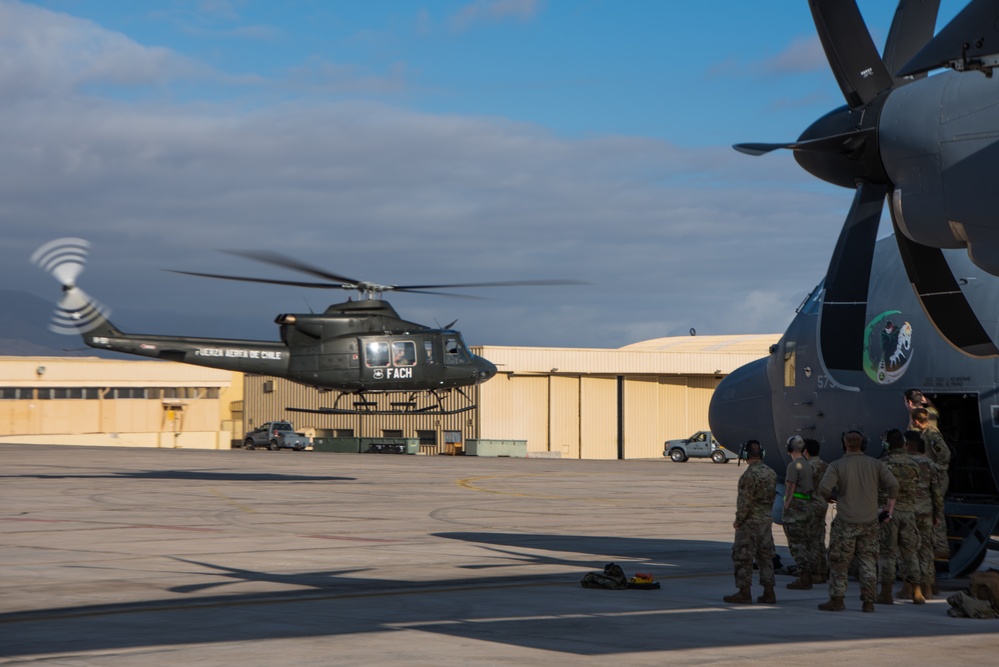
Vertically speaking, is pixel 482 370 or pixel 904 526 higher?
pixel 482 370

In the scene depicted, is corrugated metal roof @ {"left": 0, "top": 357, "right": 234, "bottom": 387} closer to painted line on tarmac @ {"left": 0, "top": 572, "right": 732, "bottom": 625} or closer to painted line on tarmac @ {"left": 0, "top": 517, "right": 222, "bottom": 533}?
painted line on tarmac @ {"left": 0, "top": 517, "right": 222, "bottom": 533}

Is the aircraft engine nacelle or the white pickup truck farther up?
the aircraft engine nacelle

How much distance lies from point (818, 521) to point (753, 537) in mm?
2382

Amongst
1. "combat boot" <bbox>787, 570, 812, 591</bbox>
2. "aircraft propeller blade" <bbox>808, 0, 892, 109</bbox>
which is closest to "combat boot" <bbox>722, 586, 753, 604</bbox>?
"combat boot" <bbox>787, 570, 812, 591</bbox>

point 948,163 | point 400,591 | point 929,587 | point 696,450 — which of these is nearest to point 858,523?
point 929,587

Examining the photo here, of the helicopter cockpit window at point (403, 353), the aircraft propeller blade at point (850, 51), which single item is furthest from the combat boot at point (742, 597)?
the helicopter cockpit window at point (403, 353)

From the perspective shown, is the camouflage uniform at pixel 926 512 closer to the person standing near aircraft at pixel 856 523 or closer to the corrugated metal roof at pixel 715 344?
the person standing near aircraft at pixel 856 523

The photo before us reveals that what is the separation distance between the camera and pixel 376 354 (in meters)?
36.5

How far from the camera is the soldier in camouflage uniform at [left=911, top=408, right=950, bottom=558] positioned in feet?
50.6

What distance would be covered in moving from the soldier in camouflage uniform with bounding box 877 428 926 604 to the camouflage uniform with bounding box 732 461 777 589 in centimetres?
154

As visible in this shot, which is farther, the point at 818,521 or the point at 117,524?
the point at 117,524

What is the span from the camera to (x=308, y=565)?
1788cm

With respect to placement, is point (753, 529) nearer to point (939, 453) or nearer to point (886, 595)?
point (886, 595)

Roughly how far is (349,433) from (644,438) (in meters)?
21.5
